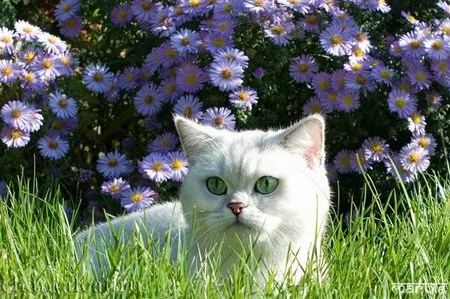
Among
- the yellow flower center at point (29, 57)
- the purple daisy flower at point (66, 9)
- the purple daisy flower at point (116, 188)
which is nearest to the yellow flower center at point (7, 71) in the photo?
the yellow flower center at point (29, 57)

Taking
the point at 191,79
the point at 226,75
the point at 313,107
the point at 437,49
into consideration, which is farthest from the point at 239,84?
the point at 437,49

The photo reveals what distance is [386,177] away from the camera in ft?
13.5

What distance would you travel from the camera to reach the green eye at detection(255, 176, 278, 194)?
2.80m

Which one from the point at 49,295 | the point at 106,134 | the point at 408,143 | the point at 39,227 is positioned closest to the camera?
the point at 49,295

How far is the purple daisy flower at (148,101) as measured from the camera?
410cm

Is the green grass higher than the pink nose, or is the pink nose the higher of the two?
the pink nose

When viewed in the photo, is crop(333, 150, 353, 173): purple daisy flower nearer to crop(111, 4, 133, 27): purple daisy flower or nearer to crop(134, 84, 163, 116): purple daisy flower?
crop(134, 84, 163, 116): purple daisy flower

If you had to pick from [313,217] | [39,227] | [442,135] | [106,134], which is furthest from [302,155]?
[106,134]

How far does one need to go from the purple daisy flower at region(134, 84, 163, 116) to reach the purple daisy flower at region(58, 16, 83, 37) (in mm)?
565

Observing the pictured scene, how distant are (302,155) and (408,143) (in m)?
1.30

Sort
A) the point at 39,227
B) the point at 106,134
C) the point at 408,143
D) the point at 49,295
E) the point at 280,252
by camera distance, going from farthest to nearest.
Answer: the point at 106,134 < the point at 408,143 < the point at 39,227 < the point at 280,252 < the point at 49,295

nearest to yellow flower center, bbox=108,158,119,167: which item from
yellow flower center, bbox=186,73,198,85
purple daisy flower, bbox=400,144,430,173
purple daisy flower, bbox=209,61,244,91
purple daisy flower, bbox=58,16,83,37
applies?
yellow flower center, bbox=186,73,198,85

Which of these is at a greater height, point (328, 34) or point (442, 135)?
point (328, 34)

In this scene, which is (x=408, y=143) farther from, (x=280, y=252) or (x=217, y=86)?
(x=280, y=252)
